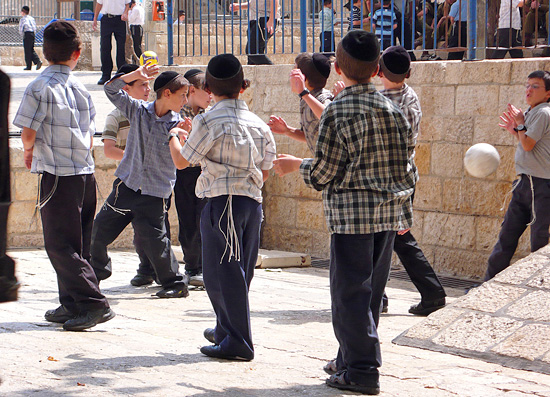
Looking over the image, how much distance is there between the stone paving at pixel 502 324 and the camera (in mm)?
4922

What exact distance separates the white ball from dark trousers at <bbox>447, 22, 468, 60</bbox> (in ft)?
4.70

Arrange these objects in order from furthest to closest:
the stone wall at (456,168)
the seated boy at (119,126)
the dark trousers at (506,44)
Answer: the dark trousers at (506,44) < the stone wall at (456,168) < the seated boy at (119,126)

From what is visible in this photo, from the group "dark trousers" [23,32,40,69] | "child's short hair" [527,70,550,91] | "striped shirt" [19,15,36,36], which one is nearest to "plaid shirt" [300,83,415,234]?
"child's short hair" [527,70,550,91]

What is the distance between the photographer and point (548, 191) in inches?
269

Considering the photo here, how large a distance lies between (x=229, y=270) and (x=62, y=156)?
4.61 ft

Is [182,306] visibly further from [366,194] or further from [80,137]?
[366,194]

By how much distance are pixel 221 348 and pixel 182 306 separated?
176 cm

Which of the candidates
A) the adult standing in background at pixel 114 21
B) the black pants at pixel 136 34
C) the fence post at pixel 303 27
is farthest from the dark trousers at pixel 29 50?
the fence post at pixel 303 27

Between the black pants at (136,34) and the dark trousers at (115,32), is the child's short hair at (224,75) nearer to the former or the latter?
the dark trousers at (115,32)

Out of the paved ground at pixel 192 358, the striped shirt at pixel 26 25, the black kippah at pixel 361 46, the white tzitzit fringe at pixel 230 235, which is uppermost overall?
the striped shirt at pixel 26 25

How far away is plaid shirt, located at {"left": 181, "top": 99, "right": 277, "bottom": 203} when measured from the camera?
184 inches

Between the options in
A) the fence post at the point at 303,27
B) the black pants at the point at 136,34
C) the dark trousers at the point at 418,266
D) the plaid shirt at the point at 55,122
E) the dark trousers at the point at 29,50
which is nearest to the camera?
the plaid shirt at the point at 55,122

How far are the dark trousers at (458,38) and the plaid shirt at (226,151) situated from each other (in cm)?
408

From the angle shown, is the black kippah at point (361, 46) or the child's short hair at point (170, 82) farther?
the child's short hair at point (170, 82)
